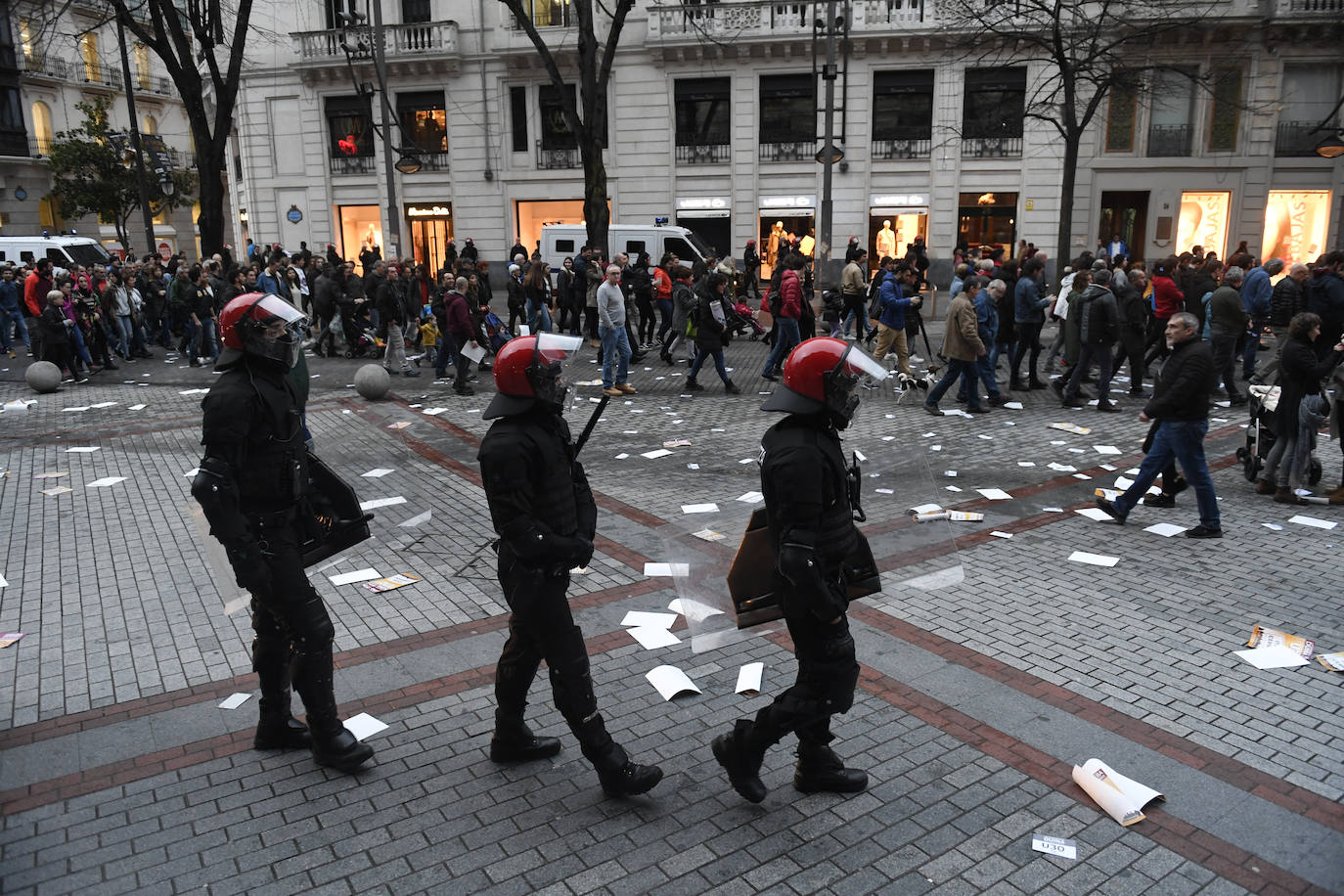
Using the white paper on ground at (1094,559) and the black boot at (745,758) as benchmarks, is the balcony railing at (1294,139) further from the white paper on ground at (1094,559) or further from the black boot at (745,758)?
the black boot at (745,758)

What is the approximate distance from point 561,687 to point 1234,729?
3428mm

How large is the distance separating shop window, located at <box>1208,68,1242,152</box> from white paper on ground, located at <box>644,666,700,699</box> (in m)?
30.0

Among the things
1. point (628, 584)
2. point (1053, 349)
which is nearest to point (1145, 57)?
point (1053, 349)

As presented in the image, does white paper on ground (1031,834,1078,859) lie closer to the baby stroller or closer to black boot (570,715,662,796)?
black boot (570,715,662,796)

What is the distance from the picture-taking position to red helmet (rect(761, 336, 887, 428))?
3.93 meters

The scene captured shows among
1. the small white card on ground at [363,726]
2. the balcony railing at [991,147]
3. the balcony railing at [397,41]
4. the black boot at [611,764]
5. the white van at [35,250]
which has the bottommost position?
the small white card on ground at [363,726]

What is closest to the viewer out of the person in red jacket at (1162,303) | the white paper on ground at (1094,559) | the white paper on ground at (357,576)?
the white paper on ground at (357,576)

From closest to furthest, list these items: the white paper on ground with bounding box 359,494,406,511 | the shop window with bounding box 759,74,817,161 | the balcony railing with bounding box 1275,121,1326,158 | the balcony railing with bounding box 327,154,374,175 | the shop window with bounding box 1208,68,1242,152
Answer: the white paper on ground with bounding box 359,494,406,511
the shop window with bounding box 1208,68,1242,152
the balcony railing with bounding box 1275,121,1326,158
the shop window with bounding box 759,74,817,161
the balcony railing with bounding box 327,154,374,175

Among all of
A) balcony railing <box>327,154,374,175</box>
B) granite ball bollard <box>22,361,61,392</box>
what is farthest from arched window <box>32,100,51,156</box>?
granite ball bollard <box>22,361,61,392</box>

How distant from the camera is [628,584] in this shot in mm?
6820

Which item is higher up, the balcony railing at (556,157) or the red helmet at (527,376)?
the balcony railing at (556,157)

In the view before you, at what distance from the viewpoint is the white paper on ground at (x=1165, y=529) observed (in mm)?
7906

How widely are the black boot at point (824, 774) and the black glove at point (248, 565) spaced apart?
2535mm

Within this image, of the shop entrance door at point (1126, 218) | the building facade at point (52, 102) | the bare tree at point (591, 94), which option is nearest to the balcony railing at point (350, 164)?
the building facade at point (52, 102)
